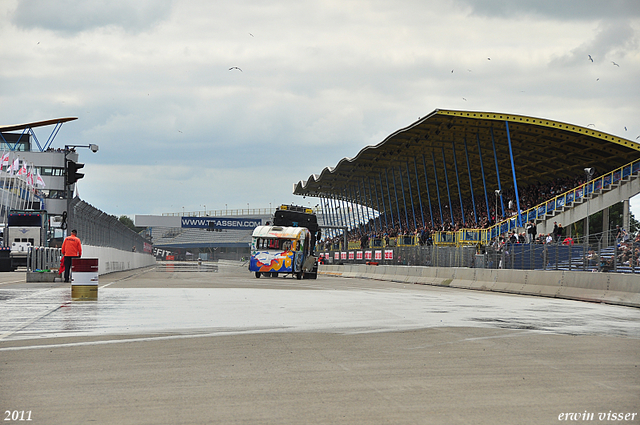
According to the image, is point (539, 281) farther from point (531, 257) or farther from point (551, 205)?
point (551, 205)

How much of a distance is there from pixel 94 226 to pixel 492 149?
1323 inches

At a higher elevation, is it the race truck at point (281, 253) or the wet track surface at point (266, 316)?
the race truck at point (281, 253)

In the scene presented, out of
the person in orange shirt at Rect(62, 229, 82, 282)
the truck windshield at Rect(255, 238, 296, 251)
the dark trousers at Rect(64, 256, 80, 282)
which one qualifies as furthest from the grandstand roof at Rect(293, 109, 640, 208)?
the person in orange shirt at Rect(62, 229, 82, 282)

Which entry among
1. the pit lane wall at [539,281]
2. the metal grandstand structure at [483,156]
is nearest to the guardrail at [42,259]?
the pit lane wall at [539,281]

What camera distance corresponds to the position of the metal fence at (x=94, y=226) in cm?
2800

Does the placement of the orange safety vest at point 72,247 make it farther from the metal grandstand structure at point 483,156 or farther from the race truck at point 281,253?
the metal grandstand structure at point 483,156

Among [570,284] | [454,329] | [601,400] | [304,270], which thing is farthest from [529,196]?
[601,400]

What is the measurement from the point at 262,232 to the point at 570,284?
19.5 m

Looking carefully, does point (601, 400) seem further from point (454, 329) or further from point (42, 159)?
point (42, 159)

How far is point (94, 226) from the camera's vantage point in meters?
33.2

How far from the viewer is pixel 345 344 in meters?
9.21

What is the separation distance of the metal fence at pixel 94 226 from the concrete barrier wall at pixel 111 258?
0.95ft

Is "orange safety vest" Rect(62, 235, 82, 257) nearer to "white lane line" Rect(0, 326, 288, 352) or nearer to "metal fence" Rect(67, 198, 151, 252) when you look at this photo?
"metal fence" Rect(67, 198, 151, 252)

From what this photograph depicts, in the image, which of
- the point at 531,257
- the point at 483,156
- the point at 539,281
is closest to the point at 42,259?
the point at 539,281
